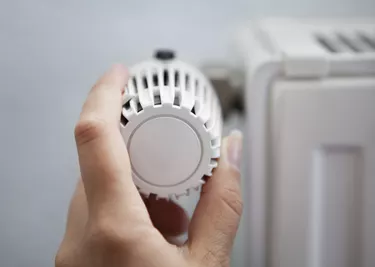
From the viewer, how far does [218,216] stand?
0.36 meters

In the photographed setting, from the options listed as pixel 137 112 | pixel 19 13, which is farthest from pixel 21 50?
pixel 137 112

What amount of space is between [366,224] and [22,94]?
1.26 feet

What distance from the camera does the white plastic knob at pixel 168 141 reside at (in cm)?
34

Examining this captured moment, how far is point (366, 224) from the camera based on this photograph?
0.45m

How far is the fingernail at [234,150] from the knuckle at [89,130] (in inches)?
3.7

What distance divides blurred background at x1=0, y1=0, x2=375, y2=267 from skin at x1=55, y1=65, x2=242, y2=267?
0.24 meters

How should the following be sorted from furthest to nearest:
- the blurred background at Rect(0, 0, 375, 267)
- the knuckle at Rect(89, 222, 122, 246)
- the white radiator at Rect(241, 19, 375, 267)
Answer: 1. the blurred background at Rect(0, 0, 375, 267)
2. the white radiator at Rect(241, 19, 375, 267)
3. the knuckle at Rect(89, 222, 122, 246)

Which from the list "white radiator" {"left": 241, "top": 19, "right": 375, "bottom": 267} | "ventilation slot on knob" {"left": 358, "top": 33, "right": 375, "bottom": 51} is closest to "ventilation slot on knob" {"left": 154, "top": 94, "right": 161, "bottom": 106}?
"white radiator" {"left": 241, "top": 19, "right": 375, "bottom": 267}

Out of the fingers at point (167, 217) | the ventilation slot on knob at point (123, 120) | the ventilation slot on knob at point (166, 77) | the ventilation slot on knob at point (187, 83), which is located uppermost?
the ventilation slot on knob at point (166, 77)

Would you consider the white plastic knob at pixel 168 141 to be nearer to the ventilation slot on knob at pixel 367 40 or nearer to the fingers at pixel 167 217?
the fingers at pixel 167 217

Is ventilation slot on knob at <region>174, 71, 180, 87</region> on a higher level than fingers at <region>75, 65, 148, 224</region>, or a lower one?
higher

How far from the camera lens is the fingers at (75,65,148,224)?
12.8 inches

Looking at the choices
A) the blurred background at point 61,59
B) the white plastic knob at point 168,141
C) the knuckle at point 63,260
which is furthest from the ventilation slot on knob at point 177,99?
the blurred background at point 61,59

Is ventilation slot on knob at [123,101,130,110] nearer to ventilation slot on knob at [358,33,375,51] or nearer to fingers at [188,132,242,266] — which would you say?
fingers at [188,132,242,266]
